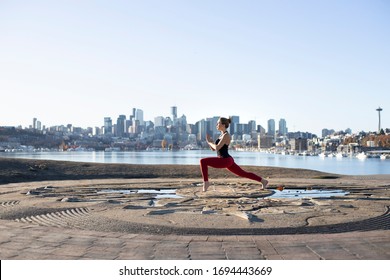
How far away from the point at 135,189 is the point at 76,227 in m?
8.27

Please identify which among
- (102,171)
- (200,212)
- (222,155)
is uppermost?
(222,155)

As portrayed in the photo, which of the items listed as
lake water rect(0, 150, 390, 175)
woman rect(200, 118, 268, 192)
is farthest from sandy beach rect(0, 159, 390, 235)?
lake water rect(0, 150, 390, 175)

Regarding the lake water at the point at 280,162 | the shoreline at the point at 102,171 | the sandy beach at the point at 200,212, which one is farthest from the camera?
the lake water at the point at 280,162

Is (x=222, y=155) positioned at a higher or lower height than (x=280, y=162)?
higher

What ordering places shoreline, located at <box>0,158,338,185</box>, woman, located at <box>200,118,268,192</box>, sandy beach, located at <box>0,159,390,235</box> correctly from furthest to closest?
shoreline, located at <box>0,158,338,185</box>
woman, located at <box>200,118,268,192</box>
sandy beach, located at <box>0,159,390,235</box>

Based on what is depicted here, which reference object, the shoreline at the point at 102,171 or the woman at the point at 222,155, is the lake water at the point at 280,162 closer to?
the shoreline at the point at 102,171

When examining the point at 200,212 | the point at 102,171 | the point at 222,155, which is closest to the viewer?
the point at 200,212

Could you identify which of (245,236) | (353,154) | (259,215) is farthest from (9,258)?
(353,154)

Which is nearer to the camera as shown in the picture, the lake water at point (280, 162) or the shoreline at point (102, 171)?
the shoreline at point (102, 171)

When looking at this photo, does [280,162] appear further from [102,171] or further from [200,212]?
[200,212]

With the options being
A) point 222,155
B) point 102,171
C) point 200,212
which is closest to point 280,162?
point 102,171

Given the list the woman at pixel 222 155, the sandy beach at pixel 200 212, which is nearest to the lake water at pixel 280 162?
the sandy beach at pixel 200 212

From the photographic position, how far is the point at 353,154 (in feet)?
587

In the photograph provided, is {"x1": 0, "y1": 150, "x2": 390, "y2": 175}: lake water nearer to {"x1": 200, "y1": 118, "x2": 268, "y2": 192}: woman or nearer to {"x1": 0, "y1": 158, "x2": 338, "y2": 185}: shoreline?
{"x1": 0, "y1": 158, "x2": 338, "y2": 185}: shoreline
